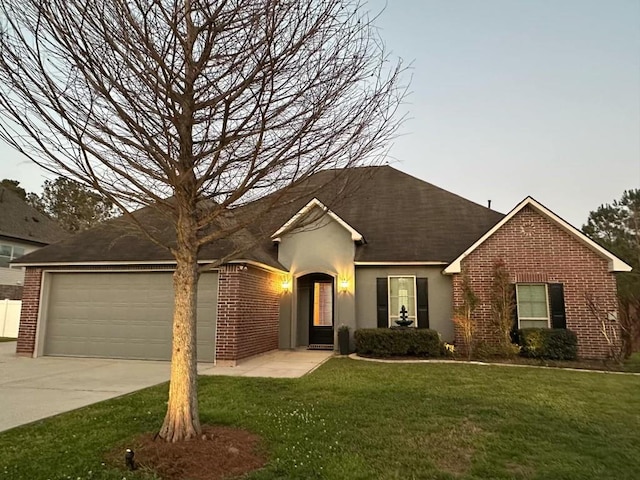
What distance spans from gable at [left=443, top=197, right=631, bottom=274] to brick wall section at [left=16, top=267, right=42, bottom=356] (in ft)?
39.2

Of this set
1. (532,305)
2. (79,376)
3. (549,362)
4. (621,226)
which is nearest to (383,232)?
(532,305)

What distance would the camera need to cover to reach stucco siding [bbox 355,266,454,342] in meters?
13.6

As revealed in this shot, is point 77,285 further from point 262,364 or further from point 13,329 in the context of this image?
point 13,329

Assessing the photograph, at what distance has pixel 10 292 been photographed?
2458 centimetres

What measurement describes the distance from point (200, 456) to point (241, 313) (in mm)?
6896

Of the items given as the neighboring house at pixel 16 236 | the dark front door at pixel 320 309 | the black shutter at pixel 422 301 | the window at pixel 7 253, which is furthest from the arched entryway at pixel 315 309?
the window at pixel 7 253

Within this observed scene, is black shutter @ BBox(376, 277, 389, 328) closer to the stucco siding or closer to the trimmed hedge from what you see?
the stucco siding

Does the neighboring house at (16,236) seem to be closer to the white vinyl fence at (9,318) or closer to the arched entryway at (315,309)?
the white vinyl fence at (9,318)

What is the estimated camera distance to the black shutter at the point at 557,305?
11922 mm

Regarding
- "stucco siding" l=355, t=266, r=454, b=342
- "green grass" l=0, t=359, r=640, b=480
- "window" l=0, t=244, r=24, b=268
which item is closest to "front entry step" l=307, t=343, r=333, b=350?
"stucco siding" l=355, t=266, r=454, b=342

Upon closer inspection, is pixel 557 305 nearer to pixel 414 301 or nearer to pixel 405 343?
pixel 414 301

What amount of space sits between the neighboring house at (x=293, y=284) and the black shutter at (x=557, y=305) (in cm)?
3

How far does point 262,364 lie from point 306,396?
3.87m

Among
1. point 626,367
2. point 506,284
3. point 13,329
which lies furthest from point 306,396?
point 13,329
